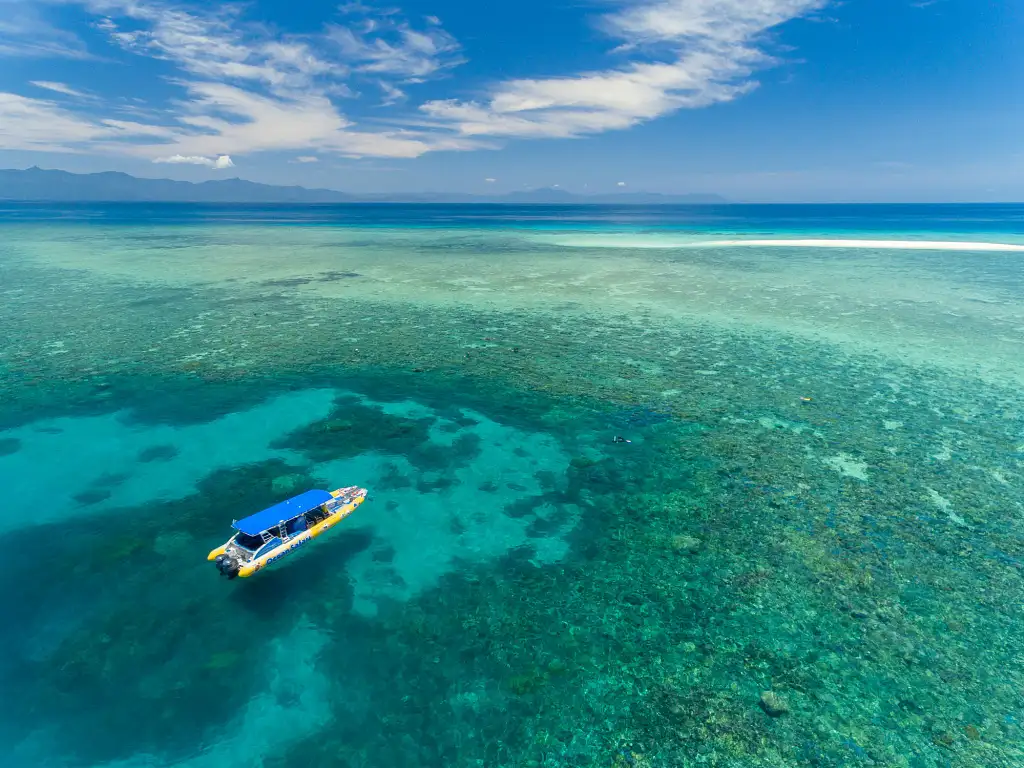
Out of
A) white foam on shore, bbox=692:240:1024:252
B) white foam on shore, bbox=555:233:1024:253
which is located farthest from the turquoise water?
white foam on shore, bbox=692:240:1024:252

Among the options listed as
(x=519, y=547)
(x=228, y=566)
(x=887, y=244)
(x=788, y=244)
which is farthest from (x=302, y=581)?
(x=887, y=244)

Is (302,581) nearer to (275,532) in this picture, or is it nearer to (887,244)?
(275,532)

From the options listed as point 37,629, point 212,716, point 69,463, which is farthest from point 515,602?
point 69,463

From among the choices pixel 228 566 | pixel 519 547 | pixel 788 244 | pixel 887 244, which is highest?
pixel 887 244

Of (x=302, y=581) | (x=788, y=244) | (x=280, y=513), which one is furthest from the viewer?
(x=788, y=244)

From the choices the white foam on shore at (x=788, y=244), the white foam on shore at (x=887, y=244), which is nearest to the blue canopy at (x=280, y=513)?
the white foam on shore at (x=788, y=244)

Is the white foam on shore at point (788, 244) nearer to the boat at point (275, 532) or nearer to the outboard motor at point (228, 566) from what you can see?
the boat at point (275, 532)
